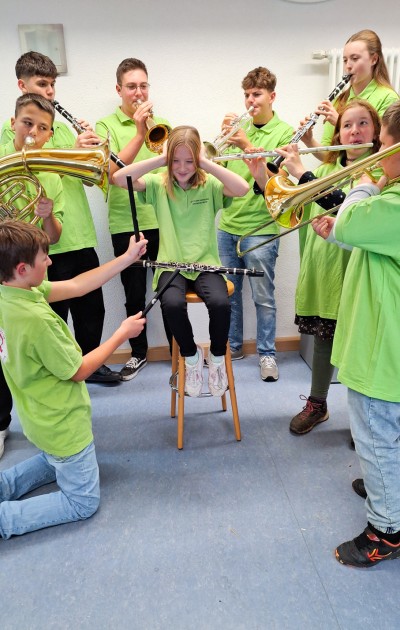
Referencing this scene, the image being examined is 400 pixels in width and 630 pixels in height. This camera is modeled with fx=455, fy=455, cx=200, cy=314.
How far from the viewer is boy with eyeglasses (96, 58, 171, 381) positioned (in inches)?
93.7

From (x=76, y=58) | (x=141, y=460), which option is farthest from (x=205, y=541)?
(x=76, y=58)

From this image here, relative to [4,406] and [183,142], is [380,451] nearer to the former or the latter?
[183,142]

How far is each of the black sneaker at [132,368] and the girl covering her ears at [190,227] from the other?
84 centimetres

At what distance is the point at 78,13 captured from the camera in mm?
2570

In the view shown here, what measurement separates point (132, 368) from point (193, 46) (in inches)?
78.5

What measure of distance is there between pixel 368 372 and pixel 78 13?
253 centimetres

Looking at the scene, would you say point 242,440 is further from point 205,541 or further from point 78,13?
point 78,13

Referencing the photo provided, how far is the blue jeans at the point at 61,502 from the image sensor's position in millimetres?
1656

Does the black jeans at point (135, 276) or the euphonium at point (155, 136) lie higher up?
the euphonium at point (155, 136)

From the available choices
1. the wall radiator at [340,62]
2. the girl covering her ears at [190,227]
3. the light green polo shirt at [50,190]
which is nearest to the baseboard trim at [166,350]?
the girl covering her ears at [190,227]

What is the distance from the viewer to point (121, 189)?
2629 mm

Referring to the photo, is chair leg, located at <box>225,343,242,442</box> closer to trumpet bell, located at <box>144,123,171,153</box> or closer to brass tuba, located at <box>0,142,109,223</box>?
brass tuba, located at <box>0,142,109,223</box>

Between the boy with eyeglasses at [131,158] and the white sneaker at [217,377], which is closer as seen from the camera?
the white sneaker at [217,377]

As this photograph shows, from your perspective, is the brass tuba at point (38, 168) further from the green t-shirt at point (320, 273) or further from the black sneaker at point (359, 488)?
the black sneaker at point (359, 488)
